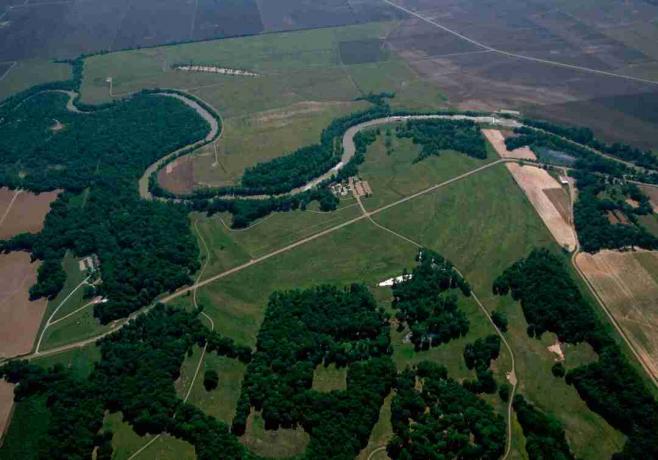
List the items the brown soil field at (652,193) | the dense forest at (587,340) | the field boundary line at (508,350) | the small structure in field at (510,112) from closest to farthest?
the dense forest at (587,340), the field boundary line at (508,350), the brown soil field at (652,193), the small structure in field at (510,112)

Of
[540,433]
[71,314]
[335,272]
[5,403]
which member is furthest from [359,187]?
[5,403]

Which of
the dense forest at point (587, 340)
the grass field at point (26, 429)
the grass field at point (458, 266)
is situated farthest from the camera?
the grass field at point (458, 266)

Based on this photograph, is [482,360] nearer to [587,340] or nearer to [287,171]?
[587,340]

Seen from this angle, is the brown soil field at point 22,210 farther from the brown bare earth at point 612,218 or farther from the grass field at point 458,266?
the brown bare earth at point 612,218

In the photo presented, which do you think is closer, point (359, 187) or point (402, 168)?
point (359, 187)

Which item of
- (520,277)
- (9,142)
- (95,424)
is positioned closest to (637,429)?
(520,277)

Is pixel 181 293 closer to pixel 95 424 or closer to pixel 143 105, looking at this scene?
pixel 95 424

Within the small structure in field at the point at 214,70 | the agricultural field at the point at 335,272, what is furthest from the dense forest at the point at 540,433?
the small structure in field at the point at 214,70
